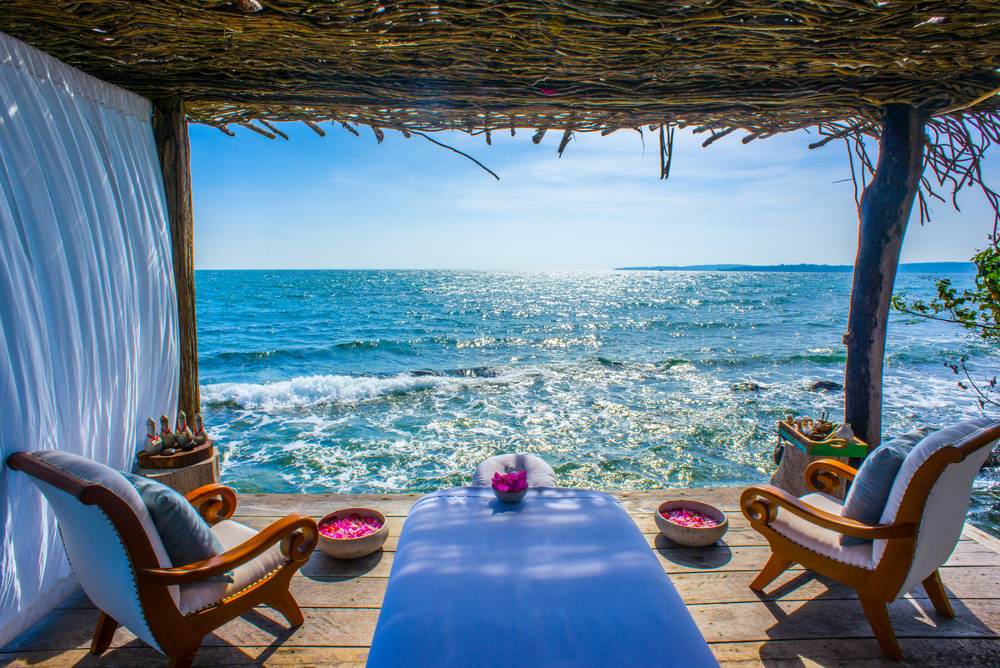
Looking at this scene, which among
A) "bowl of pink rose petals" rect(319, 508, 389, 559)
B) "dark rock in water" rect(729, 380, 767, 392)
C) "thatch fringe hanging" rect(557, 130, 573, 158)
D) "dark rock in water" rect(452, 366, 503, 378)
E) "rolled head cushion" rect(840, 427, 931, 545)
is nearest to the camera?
"rolled head cushion" rect(840, 427, 931, 545)

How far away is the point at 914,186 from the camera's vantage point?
10.7 ft

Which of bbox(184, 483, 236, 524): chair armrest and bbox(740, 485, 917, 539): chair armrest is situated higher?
bbox(740, 485, 917, 539): chair armrest

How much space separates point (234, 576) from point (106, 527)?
1.78 feet

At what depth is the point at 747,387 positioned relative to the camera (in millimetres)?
11414

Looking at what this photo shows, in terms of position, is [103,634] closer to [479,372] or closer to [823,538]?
[823,538]

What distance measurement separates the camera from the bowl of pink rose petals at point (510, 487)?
7.54 feet

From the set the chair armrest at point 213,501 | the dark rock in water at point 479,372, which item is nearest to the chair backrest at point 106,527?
the chair armrest at point 213,501

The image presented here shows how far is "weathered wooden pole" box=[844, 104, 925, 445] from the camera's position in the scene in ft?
10.6

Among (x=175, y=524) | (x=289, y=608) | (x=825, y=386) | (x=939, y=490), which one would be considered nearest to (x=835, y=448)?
(x=939, y=490)

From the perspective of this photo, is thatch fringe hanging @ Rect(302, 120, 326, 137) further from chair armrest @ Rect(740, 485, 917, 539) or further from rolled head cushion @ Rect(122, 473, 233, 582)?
chair armrest @ Rect(740, 485, 917, 539)

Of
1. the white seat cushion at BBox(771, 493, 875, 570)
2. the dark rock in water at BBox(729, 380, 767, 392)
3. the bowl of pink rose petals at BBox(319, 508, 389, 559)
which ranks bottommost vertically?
the dark rock in water at BBox(729, 380, 767, 392)

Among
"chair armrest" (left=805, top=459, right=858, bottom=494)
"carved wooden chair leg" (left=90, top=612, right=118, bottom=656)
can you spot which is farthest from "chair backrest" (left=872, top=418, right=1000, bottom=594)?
"carved wooden chair leg" (left=90, top=612, right=118, bottom=656)

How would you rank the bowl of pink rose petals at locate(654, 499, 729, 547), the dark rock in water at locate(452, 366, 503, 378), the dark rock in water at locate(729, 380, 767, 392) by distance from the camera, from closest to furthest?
the bowl of pink rose petals at locate(654, 499, 729, 547), the dark rock in water at locate(729, 380, 767, 392), the dark rock in water at locate(452, 366, 503, 378)

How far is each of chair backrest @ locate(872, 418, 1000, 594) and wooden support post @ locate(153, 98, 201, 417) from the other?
4.01 metres
